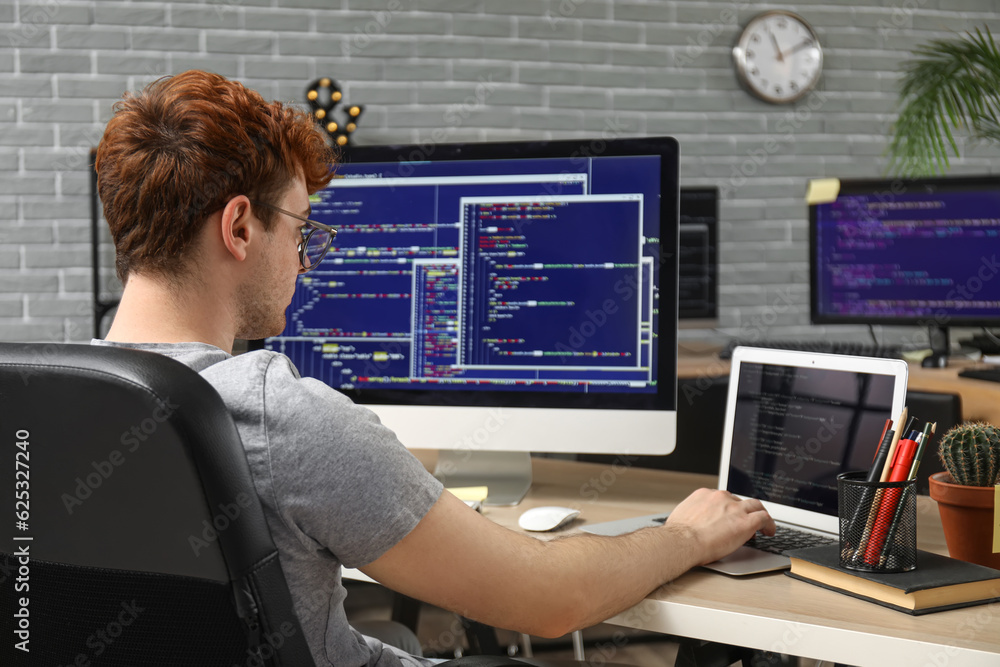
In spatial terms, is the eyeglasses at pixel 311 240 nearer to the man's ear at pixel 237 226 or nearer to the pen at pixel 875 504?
the man's ear at pixel 237 226

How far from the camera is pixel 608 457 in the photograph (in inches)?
92.8

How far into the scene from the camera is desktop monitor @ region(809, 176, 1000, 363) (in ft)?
7.17

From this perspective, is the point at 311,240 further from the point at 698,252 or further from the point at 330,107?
the point at 330,107

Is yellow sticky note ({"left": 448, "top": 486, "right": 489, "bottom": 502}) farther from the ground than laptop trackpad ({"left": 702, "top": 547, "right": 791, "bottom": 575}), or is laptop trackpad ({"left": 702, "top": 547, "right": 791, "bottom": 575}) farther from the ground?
yellow sticky note ({"left": 448, "top": 486, "right": 489, "bottom": 502})

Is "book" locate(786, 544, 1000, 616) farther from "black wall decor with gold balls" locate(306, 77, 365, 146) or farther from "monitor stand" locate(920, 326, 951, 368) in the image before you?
"black wall decor with gold balls" locate(306, 77, 365, 146)

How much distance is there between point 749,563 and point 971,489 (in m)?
0.25

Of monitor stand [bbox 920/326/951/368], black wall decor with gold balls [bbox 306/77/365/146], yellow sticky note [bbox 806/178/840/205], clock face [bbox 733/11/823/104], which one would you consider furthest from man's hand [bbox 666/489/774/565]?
clock face [bbox 733/11/823/104]

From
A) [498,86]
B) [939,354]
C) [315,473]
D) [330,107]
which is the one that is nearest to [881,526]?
[315,473]

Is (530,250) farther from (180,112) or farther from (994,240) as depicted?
(994,240)

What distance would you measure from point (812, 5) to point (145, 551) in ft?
12.7

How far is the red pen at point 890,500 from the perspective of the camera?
0.86 m

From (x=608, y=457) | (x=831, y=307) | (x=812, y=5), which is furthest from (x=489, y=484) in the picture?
(x=812, y=5)

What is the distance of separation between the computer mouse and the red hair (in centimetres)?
53

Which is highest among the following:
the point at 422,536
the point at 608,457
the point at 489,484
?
the point at 422,536
